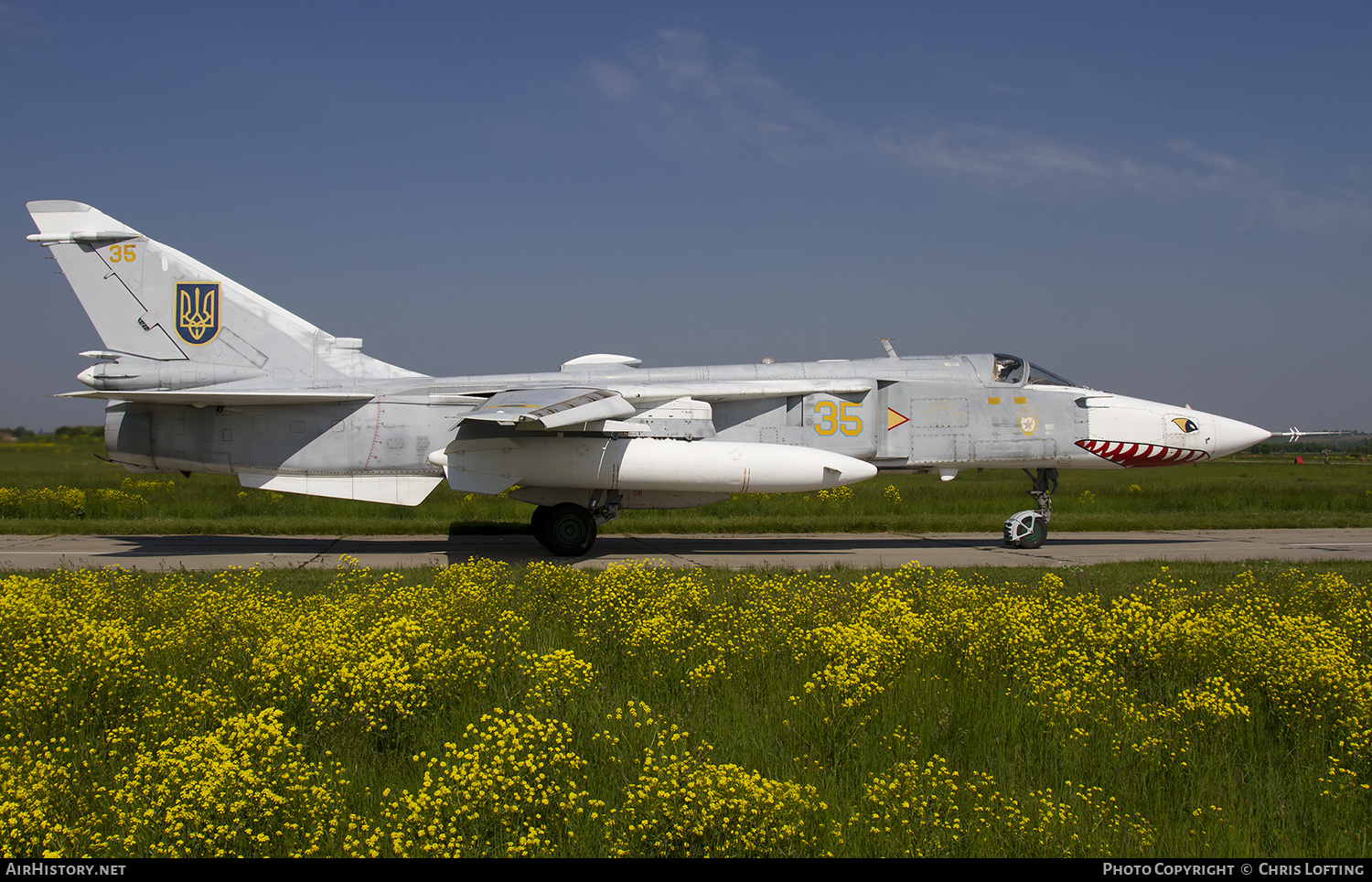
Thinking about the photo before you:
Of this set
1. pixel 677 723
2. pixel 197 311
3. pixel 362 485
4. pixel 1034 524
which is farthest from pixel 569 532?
pixel 677 723

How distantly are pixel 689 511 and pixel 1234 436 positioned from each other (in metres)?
11.3

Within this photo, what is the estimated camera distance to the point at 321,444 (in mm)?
13336

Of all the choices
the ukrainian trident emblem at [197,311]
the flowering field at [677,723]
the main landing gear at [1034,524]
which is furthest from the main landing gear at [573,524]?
the main landing gear at [1034,524]

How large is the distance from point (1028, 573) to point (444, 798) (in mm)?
9077

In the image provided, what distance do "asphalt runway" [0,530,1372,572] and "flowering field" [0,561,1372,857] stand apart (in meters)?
5.04

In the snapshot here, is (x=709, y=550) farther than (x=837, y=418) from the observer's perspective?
A: Yes

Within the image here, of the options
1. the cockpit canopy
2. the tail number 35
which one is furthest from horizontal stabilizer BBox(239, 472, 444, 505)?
the cockpit canopy

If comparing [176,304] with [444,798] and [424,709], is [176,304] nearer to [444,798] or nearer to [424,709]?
[424,709]

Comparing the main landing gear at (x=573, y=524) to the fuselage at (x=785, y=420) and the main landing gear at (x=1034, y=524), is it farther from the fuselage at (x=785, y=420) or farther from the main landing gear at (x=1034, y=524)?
the main landing gear at (x=1034, y=524)

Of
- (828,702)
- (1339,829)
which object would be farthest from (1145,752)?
(828,702)

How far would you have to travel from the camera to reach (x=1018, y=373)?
47.2ft

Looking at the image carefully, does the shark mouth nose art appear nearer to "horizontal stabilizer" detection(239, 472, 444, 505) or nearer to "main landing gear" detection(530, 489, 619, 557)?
"main landing gear" detection(530, 489, 619, 557)

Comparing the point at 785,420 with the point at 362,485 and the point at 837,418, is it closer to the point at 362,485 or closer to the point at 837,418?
the point at 837,418

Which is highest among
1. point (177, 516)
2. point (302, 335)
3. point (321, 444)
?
point (302, 335)
